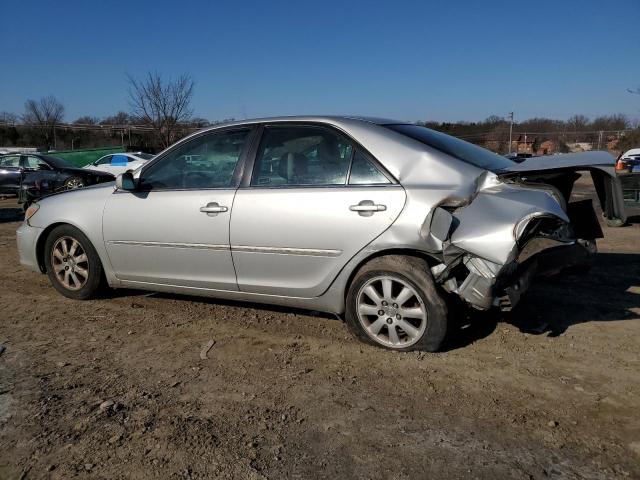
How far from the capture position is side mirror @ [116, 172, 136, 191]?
173 inches

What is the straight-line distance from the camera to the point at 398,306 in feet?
11.5

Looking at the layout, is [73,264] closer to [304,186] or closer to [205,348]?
[205,348]

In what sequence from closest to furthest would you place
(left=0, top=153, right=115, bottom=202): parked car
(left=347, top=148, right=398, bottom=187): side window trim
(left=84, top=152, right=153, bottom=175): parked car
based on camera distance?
1. (left=347, top=148, right=398, bottom=187): side window trim
2. (left=0, top=153, right=115, bottom=202): parked car
3. (left=84, top=152, right=153, bottom=175): parked car

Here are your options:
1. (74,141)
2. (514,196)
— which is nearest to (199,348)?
(514,196)

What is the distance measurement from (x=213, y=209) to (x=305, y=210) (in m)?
0.78

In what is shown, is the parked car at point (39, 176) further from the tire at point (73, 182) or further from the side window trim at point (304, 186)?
the side window trim at point (304, 186)

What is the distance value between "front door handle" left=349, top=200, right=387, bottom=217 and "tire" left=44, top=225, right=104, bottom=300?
257 centimetres

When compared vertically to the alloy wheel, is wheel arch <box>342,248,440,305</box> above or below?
above

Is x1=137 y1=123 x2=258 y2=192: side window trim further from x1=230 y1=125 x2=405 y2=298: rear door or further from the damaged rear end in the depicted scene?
the damaged rear end

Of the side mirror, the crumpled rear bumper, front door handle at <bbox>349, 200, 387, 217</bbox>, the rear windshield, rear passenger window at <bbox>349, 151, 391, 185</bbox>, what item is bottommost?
the crumpled rear bumper

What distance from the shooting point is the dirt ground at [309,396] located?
8.01ft

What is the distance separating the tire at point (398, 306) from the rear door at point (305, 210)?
0.21 m

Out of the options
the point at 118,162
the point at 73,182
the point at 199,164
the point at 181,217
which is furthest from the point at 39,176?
the point at 118,162

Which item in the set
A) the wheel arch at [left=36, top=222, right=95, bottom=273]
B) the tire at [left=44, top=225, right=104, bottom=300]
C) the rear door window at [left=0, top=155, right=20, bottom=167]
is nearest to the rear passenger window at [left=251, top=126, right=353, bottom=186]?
the tire at [left=44, top=225, right=104, bottom=300]
